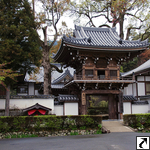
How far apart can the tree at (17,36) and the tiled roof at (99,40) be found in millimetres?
3075

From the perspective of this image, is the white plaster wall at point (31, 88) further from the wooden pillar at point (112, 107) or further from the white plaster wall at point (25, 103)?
the wooden pillar at point (112, 107)

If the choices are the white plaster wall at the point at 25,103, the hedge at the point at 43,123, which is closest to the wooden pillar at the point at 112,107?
the white plaster wall at the point at 25,103

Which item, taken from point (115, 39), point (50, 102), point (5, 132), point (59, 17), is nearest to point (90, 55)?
point (115, 39)

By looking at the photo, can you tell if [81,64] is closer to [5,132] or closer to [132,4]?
[5,132]

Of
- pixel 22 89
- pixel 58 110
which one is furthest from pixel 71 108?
pixel 22 89

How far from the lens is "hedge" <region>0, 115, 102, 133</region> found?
1363cm

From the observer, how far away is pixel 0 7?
55.1 ft

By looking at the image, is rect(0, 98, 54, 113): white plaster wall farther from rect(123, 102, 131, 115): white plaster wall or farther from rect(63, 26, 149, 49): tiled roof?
rect(123, 102, 131, 115): white plaster wall

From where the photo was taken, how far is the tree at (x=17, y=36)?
1570 cm

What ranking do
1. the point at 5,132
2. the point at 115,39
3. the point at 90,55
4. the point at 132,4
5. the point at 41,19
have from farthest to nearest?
1. the point at 132,4
2. the point at 41,19
3. the point at 115,39
4. the point at 90,55
5. the point at 5,132

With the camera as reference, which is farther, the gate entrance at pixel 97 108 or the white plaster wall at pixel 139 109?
the gate entrance at pixel 97 108

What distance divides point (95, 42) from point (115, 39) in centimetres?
285

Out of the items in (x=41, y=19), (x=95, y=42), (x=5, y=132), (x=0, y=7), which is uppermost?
(x=41, y=19)

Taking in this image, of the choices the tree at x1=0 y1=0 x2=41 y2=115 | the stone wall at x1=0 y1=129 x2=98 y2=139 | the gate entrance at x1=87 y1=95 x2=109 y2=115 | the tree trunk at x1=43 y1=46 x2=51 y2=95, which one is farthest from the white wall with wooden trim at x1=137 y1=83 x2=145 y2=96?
the tree at x1=0 y1=0 x2=41 y2=115
